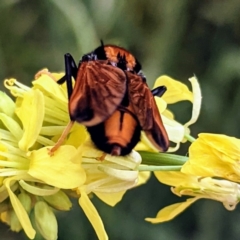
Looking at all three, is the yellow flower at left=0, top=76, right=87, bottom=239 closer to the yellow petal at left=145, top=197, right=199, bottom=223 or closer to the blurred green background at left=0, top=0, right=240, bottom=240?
the yellow petal at left=145, top=197, right=199, bottom=223

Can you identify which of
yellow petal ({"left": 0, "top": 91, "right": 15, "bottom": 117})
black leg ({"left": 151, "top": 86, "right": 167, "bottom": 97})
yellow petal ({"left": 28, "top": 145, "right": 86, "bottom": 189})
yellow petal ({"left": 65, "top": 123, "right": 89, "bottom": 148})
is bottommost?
yellow petal ({"left": 28, "top": 145, "right": 86, "bottom": 189})

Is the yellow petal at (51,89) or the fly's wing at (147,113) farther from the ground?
the fly's wing at (147,113)

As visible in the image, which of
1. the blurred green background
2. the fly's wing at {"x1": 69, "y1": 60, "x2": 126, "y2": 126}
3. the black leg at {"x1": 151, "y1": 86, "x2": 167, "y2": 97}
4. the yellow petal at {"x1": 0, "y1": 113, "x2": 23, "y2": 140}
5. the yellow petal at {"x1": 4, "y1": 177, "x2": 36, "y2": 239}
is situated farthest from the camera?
the blurred green background

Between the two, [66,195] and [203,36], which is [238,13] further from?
[66,195]

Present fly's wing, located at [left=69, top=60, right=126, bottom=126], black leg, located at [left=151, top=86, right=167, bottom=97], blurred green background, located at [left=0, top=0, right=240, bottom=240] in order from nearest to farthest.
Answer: fly's wing, located at [left=69, top=60, right=126, bottom=126]
black leg, located at [left=151, top=86, right=167, bottom=97]
blurred green background, located at [left=0, top=0, right=240, bottom=240]

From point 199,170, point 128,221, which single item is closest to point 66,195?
point 199,170

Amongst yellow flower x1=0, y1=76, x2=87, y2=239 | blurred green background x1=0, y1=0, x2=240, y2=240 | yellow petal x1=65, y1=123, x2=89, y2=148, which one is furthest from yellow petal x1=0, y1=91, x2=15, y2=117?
blurred green background x1=0, y1=0, x2=240, y2=240

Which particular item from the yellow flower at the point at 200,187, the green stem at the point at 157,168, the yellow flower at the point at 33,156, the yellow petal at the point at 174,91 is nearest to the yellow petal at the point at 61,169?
the yellow flower at the point at 33,156

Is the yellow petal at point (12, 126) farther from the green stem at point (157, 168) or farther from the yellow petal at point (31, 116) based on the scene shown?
the green stem at point (157, 168)
